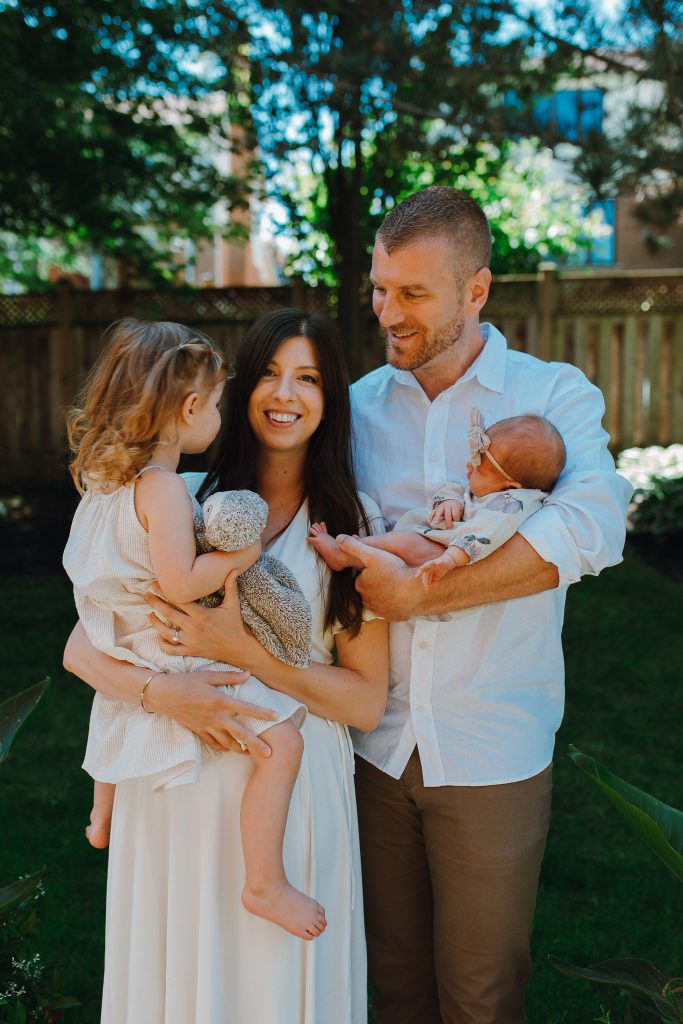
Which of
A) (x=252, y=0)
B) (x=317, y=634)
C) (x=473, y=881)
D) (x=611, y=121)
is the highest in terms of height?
(x=252, y=0)

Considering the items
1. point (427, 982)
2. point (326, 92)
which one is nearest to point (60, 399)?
point (326, 92)

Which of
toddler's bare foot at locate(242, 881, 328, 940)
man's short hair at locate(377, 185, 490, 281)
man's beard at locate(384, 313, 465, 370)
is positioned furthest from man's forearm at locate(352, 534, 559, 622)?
man's short hair at locate(377, 185, 490, 281)

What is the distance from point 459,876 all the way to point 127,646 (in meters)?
1.06

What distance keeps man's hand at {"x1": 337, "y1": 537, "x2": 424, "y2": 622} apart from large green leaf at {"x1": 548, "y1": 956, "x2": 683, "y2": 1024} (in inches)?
34.3

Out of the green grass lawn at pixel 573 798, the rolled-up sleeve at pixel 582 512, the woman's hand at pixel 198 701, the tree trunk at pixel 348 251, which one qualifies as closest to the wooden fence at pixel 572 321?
the tree trunk at pixel 348 251

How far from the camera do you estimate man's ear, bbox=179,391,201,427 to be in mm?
2336

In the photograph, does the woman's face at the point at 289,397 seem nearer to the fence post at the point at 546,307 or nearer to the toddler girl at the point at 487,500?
the toddler girl at the point at 487,500

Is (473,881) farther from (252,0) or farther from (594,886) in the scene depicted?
(252,0)

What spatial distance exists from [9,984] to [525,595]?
172 centimetres

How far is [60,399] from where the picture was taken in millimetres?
10641

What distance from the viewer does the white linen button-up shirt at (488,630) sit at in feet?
8.27

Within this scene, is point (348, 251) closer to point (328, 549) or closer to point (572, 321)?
point (572, 321)

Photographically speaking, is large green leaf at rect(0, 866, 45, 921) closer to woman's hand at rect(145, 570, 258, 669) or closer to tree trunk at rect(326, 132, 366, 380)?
woman's hand at rect(145, 570, 258, 669)

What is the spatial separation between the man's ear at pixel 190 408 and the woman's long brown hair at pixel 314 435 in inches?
11.7
